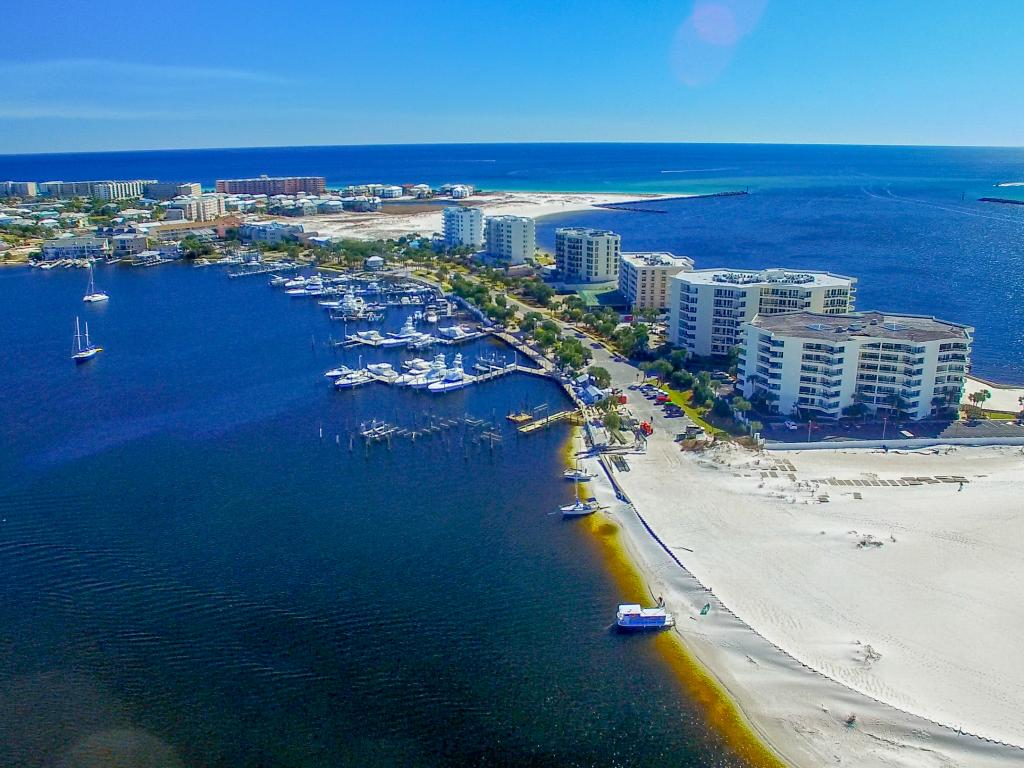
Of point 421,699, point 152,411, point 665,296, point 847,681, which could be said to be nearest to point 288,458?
point 152,411

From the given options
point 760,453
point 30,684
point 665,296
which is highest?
point 665,296

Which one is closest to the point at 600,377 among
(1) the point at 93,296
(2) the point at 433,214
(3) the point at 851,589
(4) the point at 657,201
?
(3) the point at 851,589

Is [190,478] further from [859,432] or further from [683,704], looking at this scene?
[859,432]

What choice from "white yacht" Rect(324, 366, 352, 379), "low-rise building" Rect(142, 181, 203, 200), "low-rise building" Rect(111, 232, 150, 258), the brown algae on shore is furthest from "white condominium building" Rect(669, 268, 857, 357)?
"low-rise building" Rect(142, 181, 203, 200)

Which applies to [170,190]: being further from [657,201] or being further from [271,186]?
[657,201]

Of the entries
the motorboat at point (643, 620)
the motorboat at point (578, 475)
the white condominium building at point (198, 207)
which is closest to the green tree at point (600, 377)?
the motorboat at point (578, 475)

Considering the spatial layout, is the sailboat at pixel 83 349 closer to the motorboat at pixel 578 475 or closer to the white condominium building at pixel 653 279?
the motorboat at pixel 578 475

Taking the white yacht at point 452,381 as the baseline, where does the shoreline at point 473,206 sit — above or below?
above
